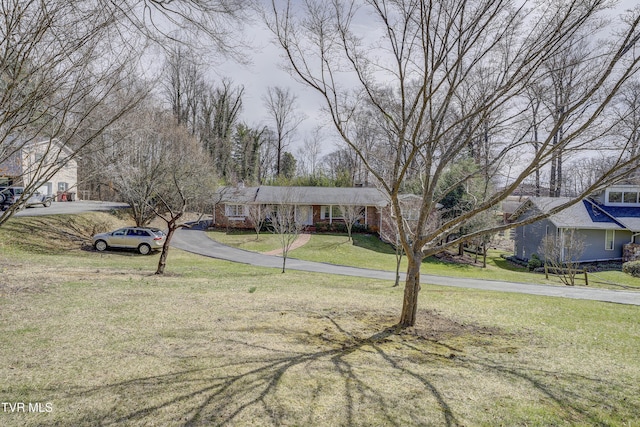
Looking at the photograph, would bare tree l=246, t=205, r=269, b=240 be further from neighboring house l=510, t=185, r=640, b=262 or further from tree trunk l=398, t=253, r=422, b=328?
tree trunk l=398, t=253, r=422, b=328

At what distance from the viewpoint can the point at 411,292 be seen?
6.29m

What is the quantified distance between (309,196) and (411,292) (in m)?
27.5

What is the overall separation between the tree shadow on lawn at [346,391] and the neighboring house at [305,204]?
26237 mm

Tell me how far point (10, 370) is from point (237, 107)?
135 ft

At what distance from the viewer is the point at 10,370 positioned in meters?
3.96

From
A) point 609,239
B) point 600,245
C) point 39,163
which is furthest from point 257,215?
point 609,239

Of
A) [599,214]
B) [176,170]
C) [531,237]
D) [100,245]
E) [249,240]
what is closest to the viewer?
[100,245]

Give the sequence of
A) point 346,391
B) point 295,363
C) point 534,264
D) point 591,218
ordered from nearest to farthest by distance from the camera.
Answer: point 346,391, point 295,363, point 534,264, point 591,218

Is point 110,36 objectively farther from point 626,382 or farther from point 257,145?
point 257,145

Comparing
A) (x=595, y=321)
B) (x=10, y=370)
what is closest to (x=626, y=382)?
(x=595, y=321)

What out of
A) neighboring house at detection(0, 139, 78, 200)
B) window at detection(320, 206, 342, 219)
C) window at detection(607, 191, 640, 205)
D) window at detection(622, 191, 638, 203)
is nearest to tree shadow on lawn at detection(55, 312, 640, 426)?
neighboring house at detection(0, 139, 78, 200)

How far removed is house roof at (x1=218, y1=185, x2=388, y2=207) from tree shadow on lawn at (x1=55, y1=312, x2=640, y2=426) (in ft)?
82.6

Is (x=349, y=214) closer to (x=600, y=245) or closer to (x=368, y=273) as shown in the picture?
(x=368, y=273)

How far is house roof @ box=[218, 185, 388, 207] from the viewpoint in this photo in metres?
31.4
